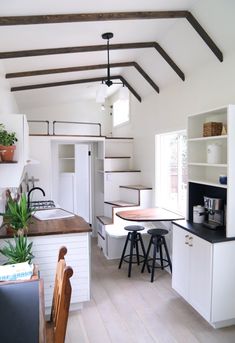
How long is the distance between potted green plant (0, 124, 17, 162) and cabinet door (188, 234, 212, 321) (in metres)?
1.93

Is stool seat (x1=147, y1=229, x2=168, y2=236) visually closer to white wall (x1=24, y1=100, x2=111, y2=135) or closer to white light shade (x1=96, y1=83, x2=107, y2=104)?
white light shade (x1=96, y1=83, x2=107, y2=104)

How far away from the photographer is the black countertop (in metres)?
2.47

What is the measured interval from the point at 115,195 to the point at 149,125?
1.50 m

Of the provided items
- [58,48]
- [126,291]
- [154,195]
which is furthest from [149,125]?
[126,291]

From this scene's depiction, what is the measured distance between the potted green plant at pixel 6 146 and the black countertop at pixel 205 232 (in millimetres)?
1894

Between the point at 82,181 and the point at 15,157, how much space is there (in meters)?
3.12

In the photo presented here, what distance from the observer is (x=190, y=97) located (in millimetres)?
3555

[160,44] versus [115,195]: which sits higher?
[160,44]

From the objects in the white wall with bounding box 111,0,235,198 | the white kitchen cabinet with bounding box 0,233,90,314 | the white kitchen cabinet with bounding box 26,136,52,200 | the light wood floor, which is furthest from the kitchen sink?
the white wall with bounding box 111,0,235,198

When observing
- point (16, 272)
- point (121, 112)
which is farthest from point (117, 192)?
point (16, 272)

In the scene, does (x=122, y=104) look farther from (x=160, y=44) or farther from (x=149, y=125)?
(x=160, y=44)

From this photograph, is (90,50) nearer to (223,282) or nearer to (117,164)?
(117,164)

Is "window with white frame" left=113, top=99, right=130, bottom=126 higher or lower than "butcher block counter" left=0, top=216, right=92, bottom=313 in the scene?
higher

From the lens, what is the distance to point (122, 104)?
6312mm
